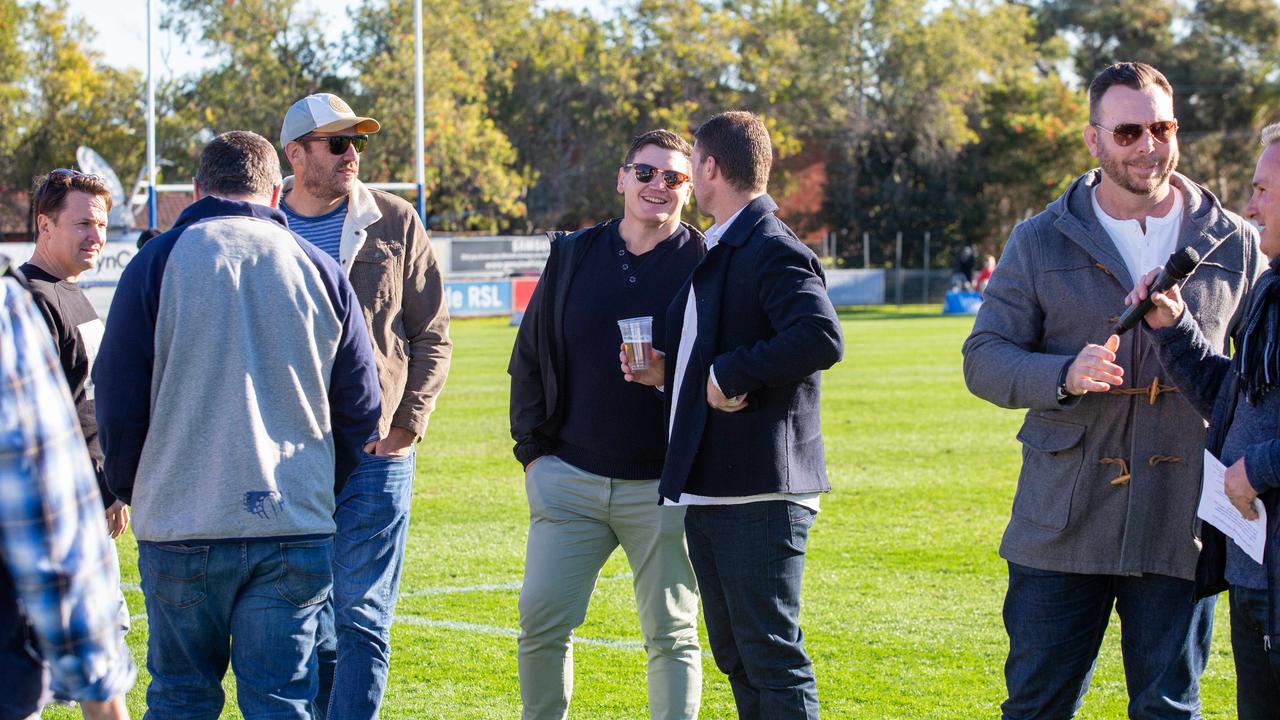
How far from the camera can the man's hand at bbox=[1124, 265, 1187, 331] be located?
11.7 feet

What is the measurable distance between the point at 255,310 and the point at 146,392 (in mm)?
362

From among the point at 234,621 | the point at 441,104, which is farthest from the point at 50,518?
the point at 441,104

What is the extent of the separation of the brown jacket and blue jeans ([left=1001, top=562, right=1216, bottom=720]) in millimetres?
2200

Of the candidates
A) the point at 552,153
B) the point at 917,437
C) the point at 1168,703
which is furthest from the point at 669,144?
the point at 552,153

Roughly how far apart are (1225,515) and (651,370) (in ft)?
5.89

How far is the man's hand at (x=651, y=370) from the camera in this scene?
4.43 metres

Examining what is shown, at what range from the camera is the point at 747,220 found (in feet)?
13.9

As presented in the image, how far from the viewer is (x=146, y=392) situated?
360 cm

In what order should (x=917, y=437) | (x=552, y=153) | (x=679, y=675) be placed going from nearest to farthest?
(x=679, y=675) → (x=917, y=437) → (x=552, y=153)

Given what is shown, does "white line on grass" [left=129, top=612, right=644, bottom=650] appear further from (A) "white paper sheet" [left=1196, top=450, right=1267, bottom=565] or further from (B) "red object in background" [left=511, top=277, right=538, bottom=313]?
(B) "red object in background" [left=511, top=277, right=538, bottom=313]

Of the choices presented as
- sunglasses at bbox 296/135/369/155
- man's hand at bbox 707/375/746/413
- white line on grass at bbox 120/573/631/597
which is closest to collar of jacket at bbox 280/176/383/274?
sunglasses at bbox 296/135/369/155

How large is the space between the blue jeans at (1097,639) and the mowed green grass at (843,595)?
146cm

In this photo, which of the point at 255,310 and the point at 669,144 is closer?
the point at 255,310

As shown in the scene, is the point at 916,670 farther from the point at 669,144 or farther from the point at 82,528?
the point at 82,528
